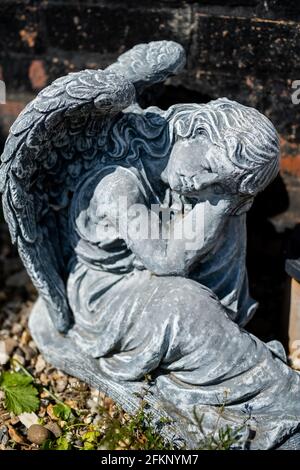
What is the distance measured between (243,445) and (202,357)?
33cm

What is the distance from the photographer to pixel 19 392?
9.69ft

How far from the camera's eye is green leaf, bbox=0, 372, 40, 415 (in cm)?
289

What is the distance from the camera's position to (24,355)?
3238 millimetres

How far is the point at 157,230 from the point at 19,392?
94 centimetres

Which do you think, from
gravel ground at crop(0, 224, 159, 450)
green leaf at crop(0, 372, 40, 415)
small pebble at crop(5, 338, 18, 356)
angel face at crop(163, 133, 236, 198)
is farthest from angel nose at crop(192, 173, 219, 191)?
small pebble at crop(5, 338, 18, 356)

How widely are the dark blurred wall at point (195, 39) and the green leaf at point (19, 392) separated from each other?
1.48m

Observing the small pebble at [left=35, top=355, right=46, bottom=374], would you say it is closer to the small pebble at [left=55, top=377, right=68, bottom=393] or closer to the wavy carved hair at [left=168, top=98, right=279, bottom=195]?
the small pebble at [left=55, top=377, right=68, bottom=393]

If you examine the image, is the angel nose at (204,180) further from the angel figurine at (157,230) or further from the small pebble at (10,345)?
the small pebble at (10,345)

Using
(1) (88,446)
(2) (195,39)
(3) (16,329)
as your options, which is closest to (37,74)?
(2) (195,39)

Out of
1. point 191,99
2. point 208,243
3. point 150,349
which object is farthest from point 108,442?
point 191,99

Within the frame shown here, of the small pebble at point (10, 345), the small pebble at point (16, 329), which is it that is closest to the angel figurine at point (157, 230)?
the small pebble at point (10, 345)

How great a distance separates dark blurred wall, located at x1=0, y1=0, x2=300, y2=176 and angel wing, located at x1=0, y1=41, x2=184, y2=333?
49 centimetres

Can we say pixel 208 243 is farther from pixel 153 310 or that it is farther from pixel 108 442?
pixel 108 442

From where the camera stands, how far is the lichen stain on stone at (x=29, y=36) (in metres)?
3.52
